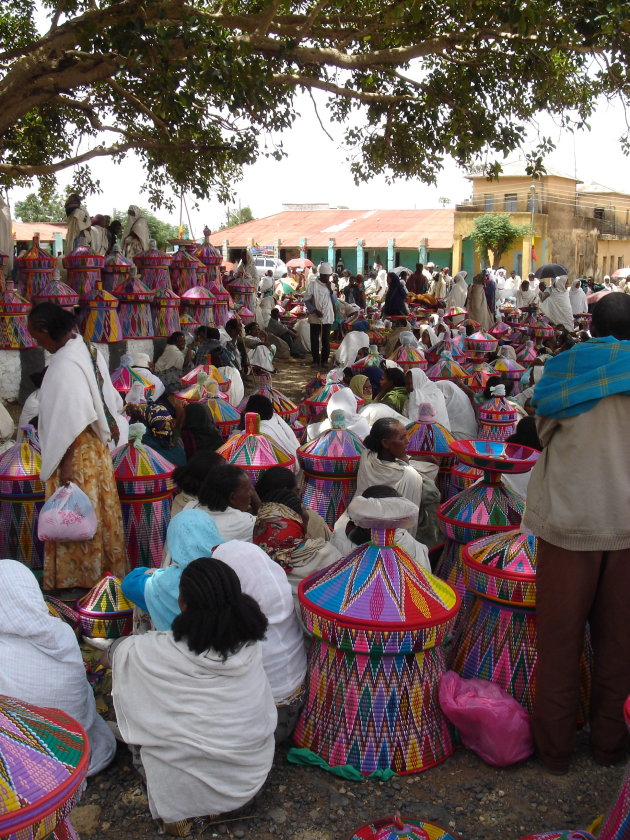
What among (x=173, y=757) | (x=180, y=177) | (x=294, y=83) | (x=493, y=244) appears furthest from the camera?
(x=493, y=244)

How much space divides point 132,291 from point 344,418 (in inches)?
236

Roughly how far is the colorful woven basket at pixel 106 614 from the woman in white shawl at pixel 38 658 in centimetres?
60

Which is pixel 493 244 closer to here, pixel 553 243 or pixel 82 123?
pixel 553 243

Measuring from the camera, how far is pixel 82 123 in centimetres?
1209

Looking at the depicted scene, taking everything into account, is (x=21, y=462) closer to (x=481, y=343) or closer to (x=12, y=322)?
(x=12, y=322)

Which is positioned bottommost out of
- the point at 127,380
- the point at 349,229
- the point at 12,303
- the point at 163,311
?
the point at 127,380

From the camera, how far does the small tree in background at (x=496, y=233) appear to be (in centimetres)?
3438

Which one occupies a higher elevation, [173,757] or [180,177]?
[180,177]

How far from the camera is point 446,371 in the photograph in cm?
846

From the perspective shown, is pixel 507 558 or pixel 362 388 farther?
pixel 362 388

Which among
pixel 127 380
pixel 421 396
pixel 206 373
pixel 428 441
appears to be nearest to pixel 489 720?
pixel 428 441

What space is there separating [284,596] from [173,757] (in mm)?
714

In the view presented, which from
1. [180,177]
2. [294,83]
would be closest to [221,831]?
[294,83]

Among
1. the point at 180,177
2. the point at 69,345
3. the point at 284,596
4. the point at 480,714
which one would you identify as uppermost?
the point at 180,177
